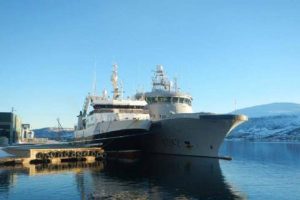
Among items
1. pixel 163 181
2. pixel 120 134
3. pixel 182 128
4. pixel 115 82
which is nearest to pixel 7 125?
pixel 115 82

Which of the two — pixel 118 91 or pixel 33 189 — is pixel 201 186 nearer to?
pixel 33 189

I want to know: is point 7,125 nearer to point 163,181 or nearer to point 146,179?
point 146,179

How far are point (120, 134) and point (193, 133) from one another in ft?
34.8

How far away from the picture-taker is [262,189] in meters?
33.8

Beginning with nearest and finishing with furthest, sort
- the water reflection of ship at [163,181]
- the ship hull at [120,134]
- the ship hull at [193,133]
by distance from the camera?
the water reflection of ship at [163,181] < the ship hull at [193,133] < the ship hull at [120,134]

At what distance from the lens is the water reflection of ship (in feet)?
99.2

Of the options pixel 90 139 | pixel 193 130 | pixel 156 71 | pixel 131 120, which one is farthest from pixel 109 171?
pixel 156 71

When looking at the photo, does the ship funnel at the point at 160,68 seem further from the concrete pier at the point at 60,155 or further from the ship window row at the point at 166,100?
the concrete pier at the point at 60,155

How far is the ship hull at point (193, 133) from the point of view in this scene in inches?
2079

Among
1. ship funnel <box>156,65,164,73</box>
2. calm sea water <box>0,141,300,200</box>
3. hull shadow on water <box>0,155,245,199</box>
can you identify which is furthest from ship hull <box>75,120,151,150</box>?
ship funnel <box>156,65,164,73</box>

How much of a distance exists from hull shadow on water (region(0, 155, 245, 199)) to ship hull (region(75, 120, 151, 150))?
390 centimetres

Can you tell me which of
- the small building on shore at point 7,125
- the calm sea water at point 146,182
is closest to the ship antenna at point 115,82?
the calm sea water at point 146,182

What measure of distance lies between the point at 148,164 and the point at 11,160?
18.7m

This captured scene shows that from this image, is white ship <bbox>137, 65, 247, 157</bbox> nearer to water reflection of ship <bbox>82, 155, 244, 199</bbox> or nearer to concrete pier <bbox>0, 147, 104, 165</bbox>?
water reflection of ship <bbox>82, 155, 244, 199</bbox>
